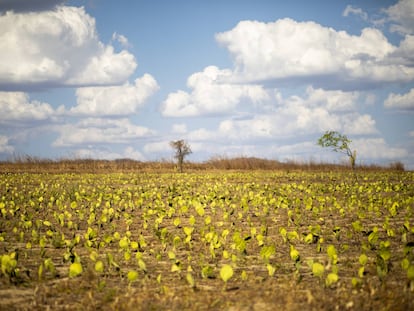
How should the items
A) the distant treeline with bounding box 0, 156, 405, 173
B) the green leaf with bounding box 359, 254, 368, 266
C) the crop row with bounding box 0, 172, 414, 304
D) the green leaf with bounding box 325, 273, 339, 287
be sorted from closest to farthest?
the green leaf with bounding box 325, 273, 339, 287 < the crop row with bounding box 0, 172, 414, 304 < the green leaf with bounding box 359, 254, 368, 266 < the distant treeline with bounding box 0, 156, 405, 173

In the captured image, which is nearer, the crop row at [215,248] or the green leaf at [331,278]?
the green leaf at [331,278]

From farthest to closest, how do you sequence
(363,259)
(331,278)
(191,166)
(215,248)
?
1. (191,166)
2. (215,248)
3. (363,259)
4. (331,278)

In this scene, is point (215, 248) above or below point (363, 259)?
below

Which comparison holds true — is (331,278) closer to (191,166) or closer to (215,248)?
(215,248)

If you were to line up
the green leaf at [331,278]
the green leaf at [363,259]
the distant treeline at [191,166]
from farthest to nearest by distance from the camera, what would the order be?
the distant treeline at [191,166] → the green leaf at [363,259] → the green leaf at [331,278]

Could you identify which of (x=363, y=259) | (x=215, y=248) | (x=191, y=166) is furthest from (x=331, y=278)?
(x=191, y=166)

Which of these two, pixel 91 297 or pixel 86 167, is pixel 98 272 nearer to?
pixel 91 297

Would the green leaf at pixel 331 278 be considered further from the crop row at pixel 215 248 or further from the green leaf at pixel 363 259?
the green leaf at pixel 363 259

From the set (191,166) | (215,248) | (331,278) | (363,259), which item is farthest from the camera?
(191,166)

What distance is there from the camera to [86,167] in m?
36.4

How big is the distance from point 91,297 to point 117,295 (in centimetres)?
26

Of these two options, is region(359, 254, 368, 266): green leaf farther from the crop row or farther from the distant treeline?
the distant treeline

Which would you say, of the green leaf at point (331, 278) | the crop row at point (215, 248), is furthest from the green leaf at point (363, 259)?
the green leaf at point (331, 278)

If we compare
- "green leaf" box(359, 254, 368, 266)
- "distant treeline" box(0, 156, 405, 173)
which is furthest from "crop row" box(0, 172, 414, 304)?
"distant treeline" box(0, 156, 405, 173)
